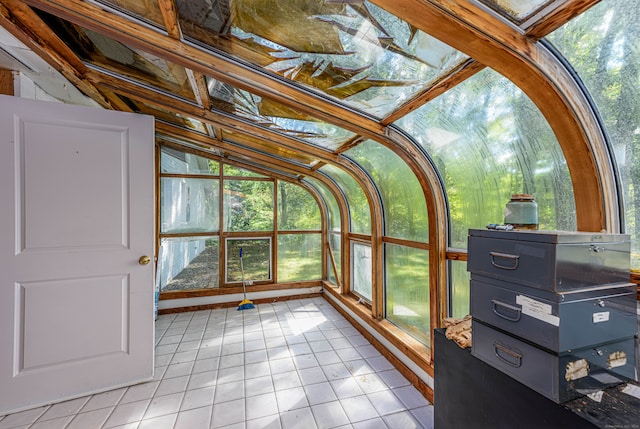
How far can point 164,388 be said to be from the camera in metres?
2.15

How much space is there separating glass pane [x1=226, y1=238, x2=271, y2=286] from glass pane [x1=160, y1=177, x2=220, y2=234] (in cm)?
46

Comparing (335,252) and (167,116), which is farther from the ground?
(167,116)

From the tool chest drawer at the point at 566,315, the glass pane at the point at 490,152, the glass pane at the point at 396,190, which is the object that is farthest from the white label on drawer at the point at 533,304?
the glass pane at the point at 396,190

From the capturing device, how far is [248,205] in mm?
4285

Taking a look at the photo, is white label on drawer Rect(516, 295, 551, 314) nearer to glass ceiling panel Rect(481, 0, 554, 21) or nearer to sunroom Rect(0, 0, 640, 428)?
sunroom Rect(0, 0, 640, 428)

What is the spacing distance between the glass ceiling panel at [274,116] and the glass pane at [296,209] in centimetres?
190

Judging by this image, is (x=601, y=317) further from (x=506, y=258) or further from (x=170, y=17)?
(x=170, y=17)

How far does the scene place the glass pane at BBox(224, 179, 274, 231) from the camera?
4188 mm

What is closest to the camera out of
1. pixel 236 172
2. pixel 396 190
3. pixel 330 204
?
pixel 396 190

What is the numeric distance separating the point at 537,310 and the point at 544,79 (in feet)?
2.80

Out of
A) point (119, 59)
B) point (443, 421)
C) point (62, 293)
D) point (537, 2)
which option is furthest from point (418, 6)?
point (62, 293)

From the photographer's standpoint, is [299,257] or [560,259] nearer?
[560,259]

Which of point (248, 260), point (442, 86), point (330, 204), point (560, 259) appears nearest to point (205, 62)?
point (442, 86)

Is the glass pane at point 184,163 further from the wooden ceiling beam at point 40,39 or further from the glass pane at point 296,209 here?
the wooden ceiling beam at point 40,39
